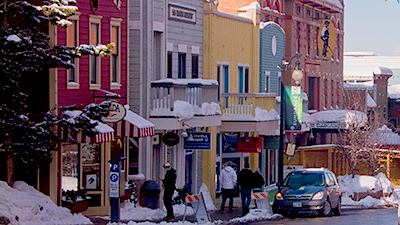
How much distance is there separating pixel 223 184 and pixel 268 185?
12.1 m

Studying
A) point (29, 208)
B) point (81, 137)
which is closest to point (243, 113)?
point (81, 137)

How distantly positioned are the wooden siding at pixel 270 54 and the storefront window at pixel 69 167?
16885mm

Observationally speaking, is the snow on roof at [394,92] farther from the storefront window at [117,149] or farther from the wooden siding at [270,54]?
the storefront window at [117,149]

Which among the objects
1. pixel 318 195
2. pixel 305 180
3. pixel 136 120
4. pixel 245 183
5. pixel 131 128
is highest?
pixel 136 120

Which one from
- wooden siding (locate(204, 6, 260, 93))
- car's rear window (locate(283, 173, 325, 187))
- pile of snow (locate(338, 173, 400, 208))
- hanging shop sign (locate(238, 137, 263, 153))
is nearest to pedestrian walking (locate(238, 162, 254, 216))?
car's rear window (locate(283, 173, 325, 187))

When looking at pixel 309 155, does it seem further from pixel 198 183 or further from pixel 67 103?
pixel 67 103

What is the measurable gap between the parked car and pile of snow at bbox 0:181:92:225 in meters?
7.84

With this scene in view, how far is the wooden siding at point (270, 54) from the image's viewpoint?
124 ft

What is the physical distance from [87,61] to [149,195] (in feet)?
15.6

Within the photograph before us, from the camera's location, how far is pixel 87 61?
22.5 meters

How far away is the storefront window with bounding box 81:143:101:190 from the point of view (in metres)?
22.7

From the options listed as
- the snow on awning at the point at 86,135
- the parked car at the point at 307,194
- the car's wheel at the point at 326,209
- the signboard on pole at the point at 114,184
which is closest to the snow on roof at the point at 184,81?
the parked car at the point at 307,194

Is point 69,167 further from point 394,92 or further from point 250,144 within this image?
point 394,92

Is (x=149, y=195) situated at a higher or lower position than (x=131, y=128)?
lower
